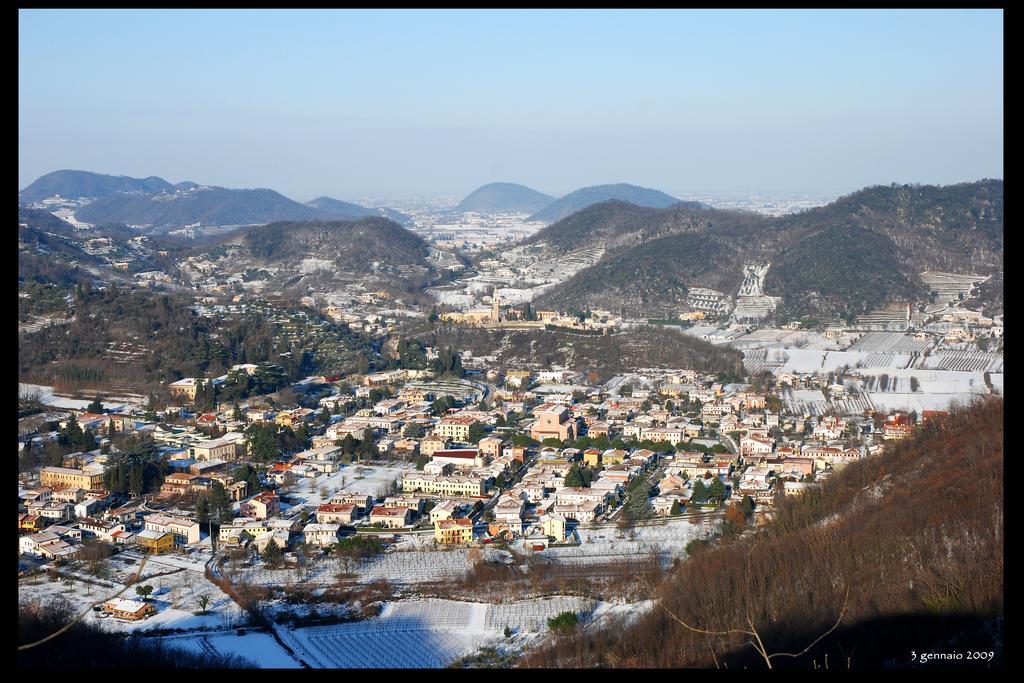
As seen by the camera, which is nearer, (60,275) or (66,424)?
(66,424)

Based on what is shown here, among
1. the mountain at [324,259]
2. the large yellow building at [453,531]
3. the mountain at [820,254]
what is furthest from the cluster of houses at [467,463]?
the mountain at [324,259]

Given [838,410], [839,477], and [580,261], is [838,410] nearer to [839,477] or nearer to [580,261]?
[839,477]

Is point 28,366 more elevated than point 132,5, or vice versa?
point 132,5

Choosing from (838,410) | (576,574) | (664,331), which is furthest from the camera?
(664,331)

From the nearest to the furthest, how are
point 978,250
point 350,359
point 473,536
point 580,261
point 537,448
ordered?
point 473,536 → point 537,448 → point 350,359 → point 978,250 → point 580,261

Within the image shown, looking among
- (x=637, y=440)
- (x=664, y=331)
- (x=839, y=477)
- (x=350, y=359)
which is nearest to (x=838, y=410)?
(x=637, y=440)

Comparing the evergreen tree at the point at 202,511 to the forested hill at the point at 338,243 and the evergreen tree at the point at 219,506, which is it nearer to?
the evergreen tree at the point at 219,506

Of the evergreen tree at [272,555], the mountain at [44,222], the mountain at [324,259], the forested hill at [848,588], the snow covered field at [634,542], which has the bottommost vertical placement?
the evergreen tree at [272,555]

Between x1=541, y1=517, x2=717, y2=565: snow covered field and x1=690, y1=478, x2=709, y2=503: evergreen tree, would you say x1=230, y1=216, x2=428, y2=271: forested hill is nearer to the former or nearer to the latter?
x1=690, y1=478, x2=709, y2=503: evergreen tree
